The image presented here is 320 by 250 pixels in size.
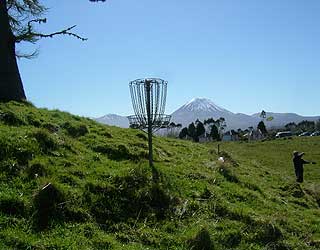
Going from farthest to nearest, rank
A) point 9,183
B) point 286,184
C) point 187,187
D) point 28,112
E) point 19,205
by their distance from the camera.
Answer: point 286,184 < point 28,112 < point 187,187 < point 9,183 < point 19,205

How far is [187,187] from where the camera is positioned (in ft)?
32.8

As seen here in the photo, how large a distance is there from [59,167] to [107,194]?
1.27 metres

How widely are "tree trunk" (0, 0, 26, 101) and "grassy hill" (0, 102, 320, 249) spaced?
313 cm

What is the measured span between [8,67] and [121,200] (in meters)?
9.47

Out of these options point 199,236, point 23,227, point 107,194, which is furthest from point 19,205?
point 199,236

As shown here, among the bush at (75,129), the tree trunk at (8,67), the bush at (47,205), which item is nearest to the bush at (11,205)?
the bush at (47,205)

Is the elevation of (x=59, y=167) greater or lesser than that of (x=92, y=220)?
greater

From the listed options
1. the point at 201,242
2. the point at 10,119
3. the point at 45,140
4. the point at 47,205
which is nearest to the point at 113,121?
the point at 10,119

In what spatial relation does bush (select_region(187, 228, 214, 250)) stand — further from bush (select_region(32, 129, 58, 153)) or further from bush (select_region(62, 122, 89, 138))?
bush (select_region(62, 122, 89, 138))

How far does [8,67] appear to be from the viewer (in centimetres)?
1620

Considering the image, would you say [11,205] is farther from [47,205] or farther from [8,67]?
[8,67]

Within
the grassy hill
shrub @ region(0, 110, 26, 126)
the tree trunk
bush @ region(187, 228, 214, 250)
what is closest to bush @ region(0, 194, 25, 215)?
the grassy hill

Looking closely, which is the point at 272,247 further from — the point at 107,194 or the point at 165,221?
the point at 107,194

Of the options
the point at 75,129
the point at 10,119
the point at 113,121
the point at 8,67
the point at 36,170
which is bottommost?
the point at 36,170
